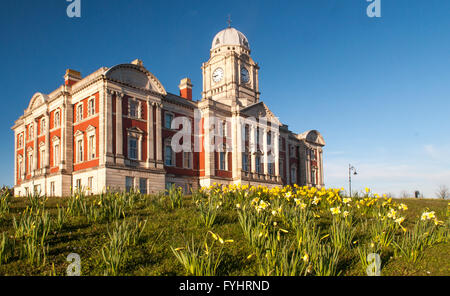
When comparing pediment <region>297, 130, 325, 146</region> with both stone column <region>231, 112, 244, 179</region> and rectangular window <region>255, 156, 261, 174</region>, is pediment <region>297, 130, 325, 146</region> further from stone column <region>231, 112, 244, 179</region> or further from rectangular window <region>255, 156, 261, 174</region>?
stone column <region>231, 112, 244, 179</region>

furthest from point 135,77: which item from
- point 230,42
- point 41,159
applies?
point 230,42

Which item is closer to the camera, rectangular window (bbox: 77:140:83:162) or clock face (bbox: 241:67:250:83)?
rectangular window (bbox: 77:140:83:162)

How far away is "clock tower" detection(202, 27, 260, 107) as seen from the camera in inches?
2045

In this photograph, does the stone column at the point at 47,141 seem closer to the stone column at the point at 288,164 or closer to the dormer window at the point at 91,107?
the dormer window at the point at 91,107

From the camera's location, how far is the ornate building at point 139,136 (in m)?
32.7

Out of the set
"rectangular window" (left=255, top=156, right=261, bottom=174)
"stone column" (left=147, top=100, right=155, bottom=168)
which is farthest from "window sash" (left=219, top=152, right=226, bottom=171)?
"stone column" (left=147, top=100, right=155, bottom=168)

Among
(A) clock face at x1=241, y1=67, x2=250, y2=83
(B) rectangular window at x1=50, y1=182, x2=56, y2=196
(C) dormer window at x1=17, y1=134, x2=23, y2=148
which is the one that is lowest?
(B) rectangular window at x1=50, y1=182, x2=56, y2=196

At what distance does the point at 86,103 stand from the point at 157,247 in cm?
2870

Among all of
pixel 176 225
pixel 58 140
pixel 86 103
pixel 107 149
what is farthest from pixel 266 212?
pixel 58 140

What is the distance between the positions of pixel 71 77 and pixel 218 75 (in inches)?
887

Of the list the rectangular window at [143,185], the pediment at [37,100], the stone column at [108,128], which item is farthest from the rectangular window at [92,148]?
the pediment at [37,100]

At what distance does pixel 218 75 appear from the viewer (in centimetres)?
5375

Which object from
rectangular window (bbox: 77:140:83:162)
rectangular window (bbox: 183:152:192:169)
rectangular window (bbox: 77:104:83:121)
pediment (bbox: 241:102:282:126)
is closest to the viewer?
rectangular window (bbox: 77:140:83:162)

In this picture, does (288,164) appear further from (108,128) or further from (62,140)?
(62,140)
